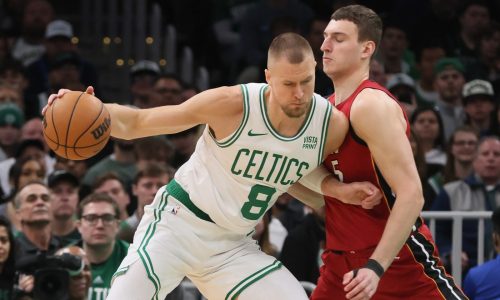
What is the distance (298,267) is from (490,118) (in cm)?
340

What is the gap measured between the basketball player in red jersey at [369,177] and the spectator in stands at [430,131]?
4751 millimetres

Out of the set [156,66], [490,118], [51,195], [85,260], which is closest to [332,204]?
[85,260]

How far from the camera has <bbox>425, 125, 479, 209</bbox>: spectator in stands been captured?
11.1 meters

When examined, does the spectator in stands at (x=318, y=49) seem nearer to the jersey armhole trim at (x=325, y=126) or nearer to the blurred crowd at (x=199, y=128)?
the blurred crowd at (x=199, y=128)

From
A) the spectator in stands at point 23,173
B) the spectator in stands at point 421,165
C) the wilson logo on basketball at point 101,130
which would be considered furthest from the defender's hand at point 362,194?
the spectator in stands at point 23,173

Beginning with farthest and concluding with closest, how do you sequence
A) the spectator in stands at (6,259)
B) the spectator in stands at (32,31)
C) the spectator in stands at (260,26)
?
the spectator in stands at (260,26), the spectator in stands at (32,31), the spectator in stands at (6,259)

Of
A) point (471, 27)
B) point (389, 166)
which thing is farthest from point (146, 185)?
point (471, 27)

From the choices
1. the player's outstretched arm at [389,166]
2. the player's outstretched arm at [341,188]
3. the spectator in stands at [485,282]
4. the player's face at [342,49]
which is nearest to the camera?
the player's outstretched arm at [389,166]

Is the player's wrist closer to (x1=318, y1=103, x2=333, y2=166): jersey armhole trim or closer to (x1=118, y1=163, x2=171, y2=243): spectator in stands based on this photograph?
(x1=318, y1=103, x2=333, y2=166): jersey armhole trim

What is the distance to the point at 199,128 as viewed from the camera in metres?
12.2

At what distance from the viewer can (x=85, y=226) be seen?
9.77 meters

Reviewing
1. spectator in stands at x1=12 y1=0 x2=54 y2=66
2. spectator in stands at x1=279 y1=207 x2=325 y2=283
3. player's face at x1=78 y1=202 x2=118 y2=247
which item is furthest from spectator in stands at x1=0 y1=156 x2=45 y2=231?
spectator in stands at x1=12 y1=0 x2=54 y2=66

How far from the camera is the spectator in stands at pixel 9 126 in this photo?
12.0 metres

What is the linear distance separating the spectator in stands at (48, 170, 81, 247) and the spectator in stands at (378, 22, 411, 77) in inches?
164
